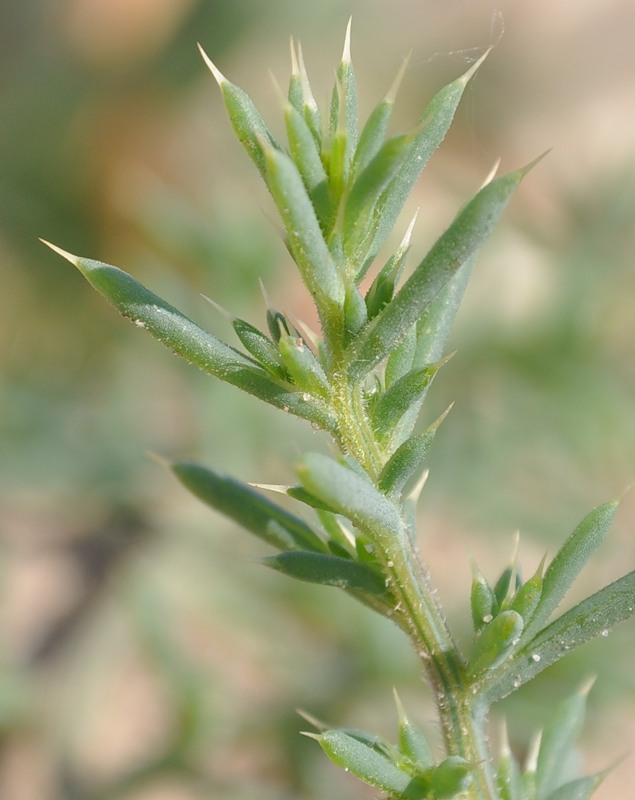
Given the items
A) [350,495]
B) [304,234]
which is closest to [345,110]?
[304,234]

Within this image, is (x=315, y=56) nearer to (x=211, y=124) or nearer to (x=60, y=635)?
(x=211, y=124)

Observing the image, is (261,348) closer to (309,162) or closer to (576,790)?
(309,162)

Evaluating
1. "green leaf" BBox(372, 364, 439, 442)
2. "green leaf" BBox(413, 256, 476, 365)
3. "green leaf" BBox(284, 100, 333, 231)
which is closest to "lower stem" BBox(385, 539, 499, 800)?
"green leaf" BBox(372, 364, 439, 442)

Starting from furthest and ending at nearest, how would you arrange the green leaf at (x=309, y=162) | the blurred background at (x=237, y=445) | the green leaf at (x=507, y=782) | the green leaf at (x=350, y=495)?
1. the blurred background at (x=237, y=445)
2. the green leaf at (x=507, y=782)
3. the green leaf at (x=309, y=162)
4. the green leaf at (x=350, y=495)

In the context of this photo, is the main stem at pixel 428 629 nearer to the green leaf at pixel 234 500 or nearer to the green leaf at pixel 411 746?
the green leaf at pixel 411 746

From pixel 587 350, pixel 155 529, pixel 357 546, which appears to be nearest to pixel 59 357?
pixel 155 529

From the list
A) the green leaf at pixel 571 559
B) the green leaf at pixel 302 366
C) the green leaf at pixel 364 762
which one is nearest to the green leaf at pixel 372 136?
the green leaf at pixel 302 366

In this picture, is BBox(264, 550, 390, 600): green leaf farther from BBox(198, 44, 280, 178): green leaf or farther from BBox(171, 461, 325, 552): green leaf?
BBox(198, 44, 280, 178): green leaf
